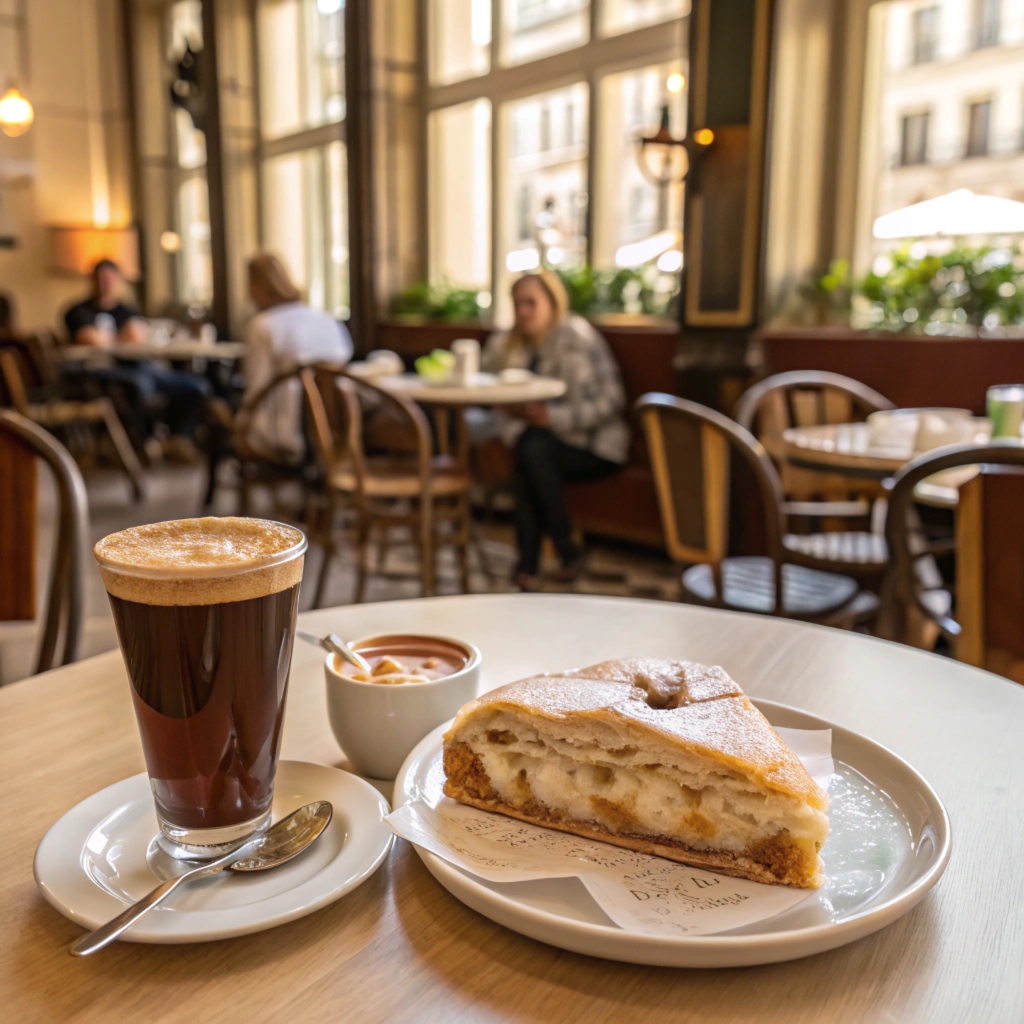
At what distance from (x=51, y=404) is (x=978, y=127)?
17.9 feet

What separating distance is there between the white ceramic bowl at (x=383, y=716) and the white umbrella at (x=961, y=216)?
391 centimetres

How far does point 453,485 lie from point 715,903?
3.15m

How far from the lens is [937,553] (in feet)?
6.24

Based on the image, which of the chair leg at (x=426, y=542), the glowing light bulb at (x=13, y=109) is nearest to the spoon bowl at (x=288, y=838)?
the chair leg at (x=426, y=542)

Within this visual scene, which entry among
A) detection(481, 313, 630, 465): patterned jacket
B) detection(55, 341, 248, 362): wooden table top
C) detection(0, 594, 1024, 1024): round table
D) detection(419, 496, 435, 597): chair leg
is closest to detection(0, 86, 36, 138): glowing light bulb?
detection(55, 341, 248, 362): wooden table top

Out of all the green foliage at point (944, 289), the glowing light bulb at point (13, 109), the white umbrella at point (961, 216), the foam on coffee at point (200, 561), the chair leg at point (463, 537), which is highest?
the glowing light bulb at point (13, 109)

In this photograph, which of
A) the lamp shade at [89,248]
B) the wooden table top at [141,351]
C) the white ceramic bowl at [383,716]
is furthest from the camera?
the lamp shade at [89,248]

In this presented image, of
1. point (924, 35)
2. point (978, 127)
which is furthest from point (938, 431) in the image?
point (924, 35)

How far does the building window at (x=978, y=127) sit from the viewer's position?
12.9ft

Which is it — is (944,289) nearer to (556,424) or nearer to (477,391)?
(556,424)

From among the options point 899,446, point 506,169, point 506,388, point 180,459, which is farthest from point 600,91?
point 180,459

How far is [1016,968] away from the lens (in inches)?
19.0

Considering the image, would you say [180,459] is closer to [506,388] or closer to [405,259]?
[405,259]

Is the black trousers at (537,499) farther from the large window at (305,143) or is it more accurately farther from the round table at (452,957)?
the large window at (305,143)
